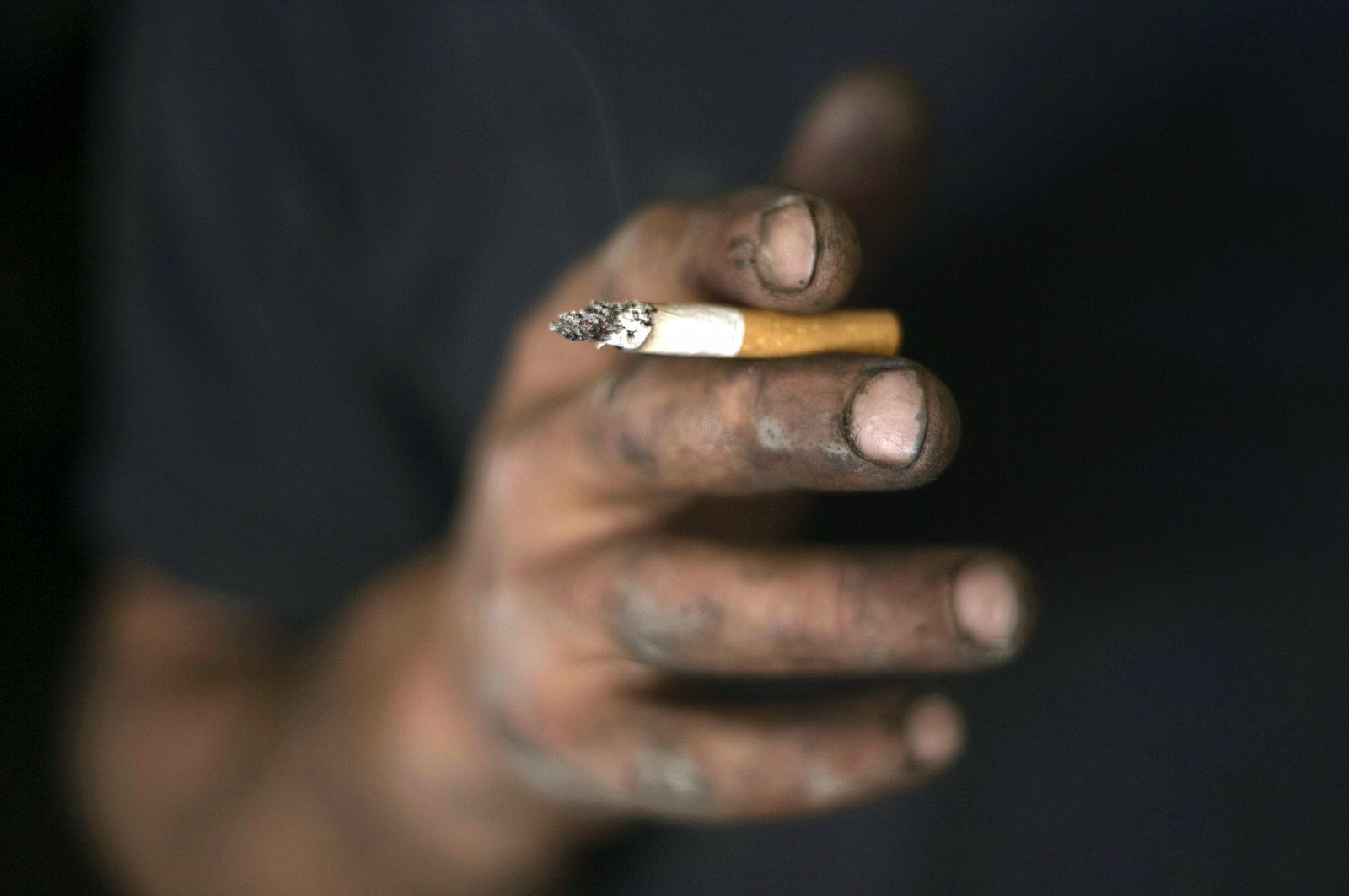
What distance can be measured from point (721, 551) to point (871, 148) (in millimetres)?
211

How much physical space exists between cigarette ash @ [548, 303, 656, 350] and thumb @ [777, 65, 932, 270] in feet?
0.58

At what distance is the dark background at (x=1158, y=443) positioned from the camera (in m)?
0.58

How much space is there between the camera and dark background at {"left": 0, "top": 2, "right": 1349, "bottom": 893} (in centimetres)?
58

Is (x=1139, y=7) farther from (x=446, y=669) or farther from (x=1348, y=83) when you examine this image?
(x=446, y=669)

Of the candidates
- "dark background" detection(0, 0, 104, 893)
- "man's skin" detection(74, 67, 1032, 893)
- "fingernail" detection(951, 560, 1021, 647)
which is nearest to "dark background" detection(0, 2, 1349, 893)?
"man's skin" detection(74, 67, 1032, 893)

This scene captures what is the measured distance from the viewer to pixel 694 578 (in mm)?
434

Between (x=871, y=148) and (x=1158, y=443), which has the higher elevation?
(x=871, y=148)

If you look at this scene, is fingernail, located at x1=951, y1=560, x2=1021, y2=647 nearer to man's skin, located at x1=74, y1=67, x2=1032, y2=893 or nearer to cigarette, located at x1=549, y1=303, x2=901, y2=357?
man's skin, located at x1=74, y1=67, x2=1032, y2=893

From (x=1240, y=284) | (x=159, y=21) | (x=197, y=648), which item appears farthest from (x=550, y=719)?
(x=159, y=21)

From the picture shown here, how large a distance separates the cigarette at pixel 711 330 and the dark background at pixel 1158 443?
29cm

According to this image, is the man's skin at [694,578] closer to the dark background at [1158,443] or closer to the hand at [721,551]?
the hand at [721,551]

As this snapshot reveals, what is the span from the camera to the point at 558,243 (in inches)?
29.4

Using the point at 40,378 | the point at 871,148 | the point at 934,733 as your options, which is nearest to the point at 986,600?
the point at 934,733

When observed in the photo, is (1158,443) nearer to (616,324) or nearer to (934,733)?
(934,733)
